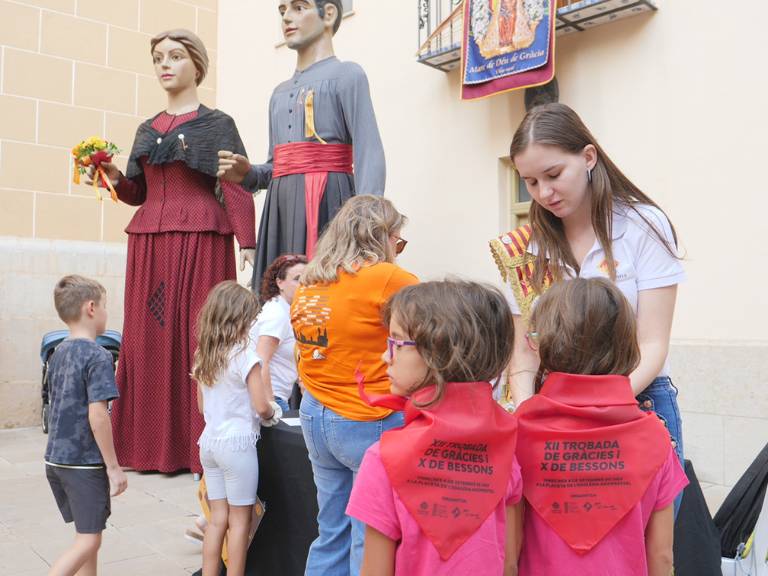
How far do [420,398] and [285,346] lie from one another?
2249mm

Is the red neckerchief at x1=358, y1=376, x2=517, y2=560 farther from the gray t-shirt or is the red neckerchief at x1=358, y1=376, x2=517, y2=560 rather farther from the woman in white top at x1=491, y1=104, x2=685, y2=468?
the gray t-shirt

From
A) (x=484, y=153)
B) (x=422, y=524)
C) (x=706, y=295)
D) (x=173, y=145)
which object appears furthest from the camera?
(x=484, y=153)

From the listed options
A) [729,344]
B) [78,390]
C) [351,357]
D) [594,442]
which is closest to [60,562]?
[78,390]

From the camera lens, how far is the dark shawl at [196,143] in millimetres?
4145

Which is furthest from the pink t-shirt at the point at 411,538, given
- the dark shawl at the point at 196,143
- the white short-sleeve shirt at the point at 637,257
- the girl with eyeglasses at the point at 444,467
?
the dark shawl at the point at 196,143

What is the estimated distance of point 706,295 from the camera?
4.54 m

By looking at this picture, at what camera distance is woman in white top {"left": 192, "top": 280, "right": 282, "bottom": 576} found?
2.65 meters

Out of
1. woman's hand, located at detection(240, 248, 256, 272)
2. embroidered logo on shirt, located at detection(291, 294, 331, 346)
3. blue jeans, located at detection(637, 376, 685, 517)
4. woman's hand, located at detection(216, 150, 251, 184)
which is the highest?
woman's hand, located at detection(216, 150, 251, 184)

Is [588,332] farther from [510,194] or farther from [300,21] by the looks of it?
[510,194]

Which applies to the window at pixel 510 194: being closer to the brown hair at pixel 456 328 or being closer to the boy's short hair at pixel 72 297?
the boy's short hair at pixel 72 297

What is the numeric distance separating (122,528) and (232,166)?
1.69 metres

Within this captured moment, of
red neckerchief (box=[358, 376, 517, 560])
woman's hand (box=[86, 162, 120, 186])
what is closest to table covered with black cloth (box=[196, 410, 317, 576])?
red neckerchief (box=[358, 376, 517, 560])

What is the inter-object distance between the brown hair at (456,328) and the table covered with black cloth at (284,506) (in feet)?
4.20

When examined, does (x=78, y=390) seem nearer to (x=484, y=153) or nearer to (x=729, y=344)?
(x=729, y=344)
